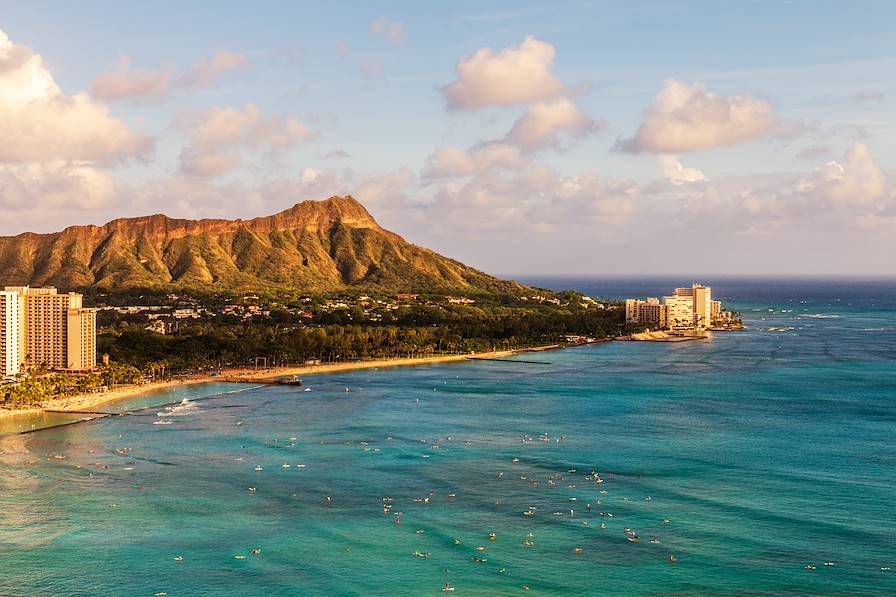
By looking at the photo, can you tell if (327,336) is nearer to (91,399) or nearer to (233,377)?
(233,377)

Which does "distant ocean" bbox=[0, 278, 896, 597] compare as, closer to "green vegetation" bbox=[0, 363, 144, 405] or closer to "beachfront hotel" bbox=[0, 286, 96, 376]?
"green vegetation" bbox=[0, 363, 144, 405]

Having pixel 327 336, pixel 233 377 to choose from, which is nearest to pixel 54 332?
pixel 233 377

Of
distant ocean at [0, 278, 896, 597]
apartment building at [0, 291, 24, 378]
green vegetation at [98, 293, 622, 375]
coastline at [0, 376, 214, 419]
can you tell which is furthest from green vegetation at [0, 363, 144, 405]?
Answer: distant ocean at [0, 278, 896, 597]

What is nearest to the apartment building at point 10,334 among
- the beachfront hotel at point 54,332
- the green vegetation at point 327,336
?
the beachfront hotel at point 54,332

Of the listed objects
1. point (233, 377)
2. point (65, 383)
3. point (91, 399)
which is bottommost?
point (91, 399)

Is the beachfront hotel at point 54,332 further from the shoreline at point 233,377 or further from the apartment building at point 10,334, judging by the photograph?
the shoreline at point 233,377

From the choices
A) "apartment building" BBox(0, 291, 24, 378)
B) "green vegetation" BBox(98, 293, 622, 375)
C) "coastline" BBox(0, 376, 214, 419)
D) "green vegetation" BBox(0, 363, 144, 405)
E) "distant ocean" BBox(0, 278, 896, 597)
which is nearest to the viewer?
"distant ocean" BBox(0, 278, 896, 597)
